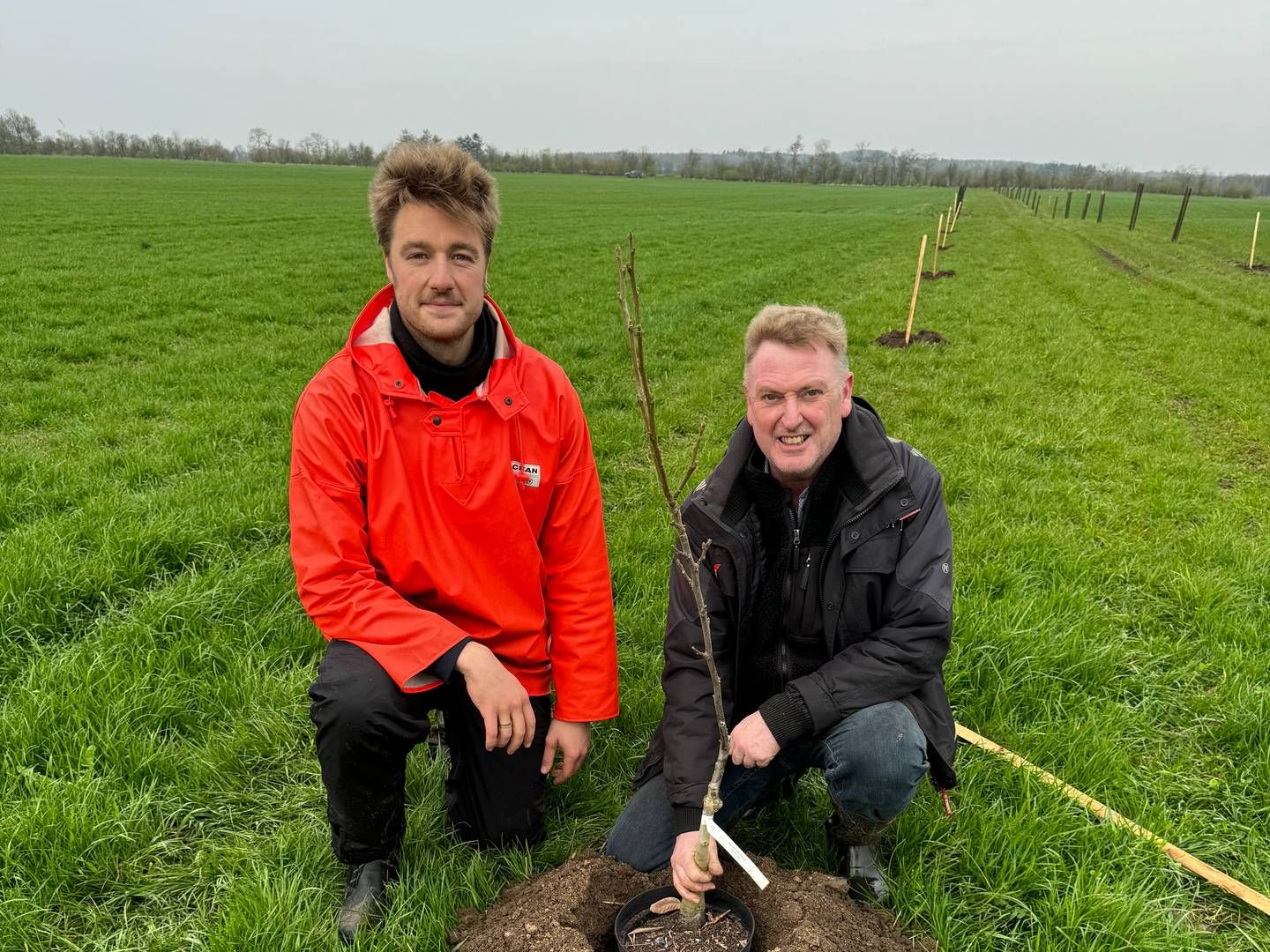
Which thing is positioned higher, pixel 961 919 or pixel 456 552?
pixel 456 552

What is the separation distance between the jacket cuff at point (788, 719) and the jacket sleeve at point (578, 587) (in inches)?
23.7

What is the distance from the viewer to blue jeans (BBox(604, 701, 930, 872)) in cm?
228

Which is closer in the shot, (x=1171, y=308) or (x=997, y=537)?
(x=997, y=537)

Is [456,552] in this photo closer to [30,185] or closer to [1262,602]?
[1262,602]

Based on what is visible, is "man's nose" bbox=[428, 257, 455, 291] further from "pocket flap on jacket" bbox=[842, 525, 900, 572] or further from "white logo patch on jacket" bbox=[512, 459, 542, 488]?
"pocket flap on jacket" bbox=[842, 525, 900, 572]

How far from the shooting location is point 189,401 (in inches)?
294

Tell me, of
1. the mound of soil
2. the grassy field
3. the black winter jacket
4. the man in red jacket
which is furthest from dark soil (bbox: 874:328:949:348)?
the mound of soil

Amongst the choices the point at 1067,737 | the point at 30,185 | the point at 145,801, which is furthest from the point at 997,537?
the point at 30,185

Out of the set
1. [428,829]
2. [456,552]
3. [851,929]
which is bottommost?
[428,829]

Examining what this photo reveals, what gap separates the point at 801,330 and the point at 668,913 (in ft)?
5.55

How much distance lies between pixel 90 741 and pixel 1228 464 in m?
7.78

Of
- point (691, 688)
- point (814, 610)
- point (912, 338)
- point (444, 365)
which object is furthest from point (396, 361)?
point (912, 338)

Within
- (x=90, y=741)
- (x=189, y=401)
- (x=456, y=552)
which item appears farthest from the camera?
(x=189, y=401)

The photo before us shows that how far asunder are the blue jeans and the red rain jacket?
1.17 ft
